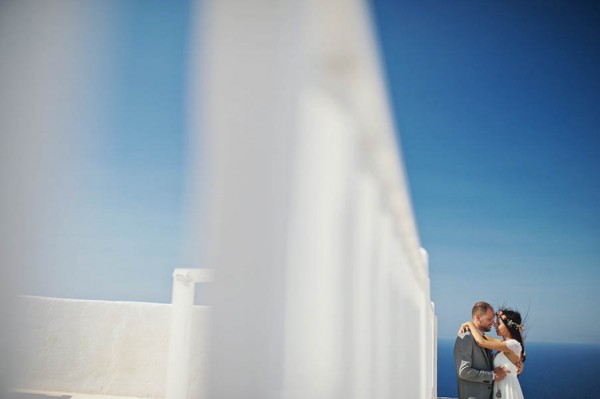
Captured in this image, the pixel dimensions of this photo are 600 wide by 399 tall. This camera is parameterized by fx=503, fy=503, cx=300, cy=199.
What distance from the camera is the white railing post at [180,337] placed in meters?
3.26

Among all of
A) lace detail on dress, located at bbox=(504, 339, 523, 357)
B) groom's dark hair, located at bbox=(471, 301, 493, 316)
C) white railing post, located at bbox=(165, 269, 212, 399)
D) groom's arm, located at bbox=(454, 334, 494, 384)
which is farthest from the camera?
white railing post, located at bbox=(165, 269, 212, 399)

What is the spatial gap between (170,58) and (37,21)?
10481mm

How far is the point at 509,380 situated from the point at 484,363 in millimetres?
137

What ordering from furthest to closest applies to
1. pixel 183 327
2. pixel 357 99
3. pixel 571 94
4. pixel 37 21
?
pixel 571 94
pixel 183 327
pixel 37 21
pixel 357 99

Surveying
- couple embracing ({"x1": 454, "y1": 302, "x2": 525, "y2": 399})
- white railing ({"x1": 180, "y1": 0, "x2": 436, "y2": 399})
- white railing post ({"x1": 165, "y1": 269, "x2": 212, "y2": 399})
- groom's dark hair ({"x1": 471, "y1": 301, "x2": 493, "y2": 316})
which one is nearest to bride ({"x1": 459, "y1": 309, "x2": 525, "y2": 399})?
couple embracing ({"x1": 454, "y1": 302, "x2": 525, "y2": 399})

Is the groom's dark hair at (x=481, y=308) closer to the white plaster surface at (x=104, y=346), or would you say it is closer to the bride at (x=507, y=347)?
the bride at (x=507, y=347)

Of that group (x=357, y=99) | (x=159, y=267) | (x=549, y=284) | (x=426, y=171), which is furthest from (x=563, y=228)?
(x=357, y=99)

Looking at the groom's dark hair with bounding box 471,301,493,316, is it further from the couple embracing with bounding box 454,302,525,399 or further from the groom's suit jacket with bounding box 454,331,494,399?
the groom's suit jacket with bounding box 454,331,494,399

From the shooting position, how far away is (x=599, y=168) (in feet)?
55.7

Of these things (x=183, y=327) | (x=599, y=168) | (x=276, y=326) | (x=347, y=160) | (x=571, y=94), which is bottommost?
(x=183, y=327)

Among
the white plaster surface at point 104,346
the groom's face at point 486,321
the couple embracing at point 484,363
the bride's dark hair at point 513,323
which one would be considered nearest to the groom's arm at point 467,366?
the couple embracing at point 484,363

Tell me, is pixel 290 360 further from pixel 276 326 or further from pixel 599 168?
pixel 599 168

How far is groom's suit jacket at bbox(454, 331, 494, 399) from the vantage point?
2.49m

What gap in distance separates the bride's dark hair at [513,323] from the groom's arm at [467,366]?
0.35m
